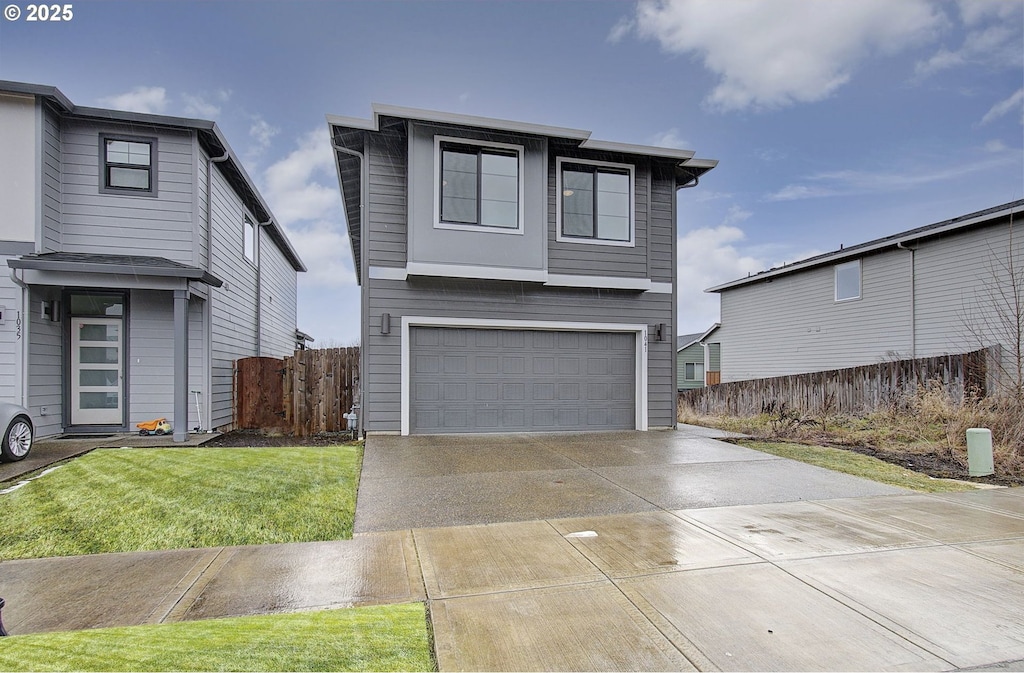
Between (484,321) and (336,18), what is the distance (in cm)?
713

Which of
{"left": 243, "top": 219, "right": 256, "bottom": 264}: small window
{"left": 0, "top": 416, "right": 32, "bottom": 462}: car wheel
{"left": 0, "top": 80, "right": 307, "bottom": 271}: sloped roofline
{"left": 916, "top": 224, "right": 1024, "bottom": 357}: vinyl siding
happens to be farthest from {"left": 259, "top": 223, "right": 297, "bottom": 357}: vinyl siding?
{"left": 916, "top": 224, "right": 1024, "bottom": 357}: vinyl siding

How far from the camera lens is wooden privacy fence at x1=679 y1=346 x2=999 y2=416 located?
36.4 feet

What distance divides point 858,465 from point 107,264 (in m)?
12.1

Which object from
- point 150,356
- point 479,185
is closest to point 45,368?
point 150,356

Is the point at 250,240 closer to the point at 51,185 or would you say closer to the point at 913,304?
the point at 51,185

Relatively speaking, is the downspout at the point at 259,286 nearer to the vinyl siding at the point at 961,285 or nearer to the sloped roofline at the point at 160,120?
the sloped roofline at the point at 160,120

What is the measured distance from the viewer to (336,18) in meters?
10.9

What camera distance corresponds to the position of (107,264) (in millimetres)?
8586

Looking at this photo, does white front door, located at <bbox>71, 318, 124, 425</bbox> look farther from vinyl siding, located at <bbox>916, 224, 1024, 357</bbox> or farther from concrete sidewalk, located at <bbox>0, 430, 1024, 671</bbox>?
vinyl siding, located at <bbox>916, 224, 1024, 357</bbox>

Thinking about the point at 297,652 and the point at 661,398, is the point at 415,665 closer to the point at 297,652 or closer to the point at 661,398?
the point at 297,652

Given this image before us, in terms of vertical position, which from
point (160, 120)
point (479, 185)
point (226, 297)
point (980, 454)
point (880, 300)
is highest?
point (160, 120)

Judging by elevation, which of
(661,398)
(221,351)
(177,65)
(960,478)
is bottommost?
(960,478)

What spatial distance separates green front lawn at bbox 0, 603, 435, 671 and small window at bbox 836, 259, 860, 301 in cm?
1778

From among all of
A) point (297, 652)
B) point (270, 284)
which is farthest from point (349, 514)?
point (270, 284)
